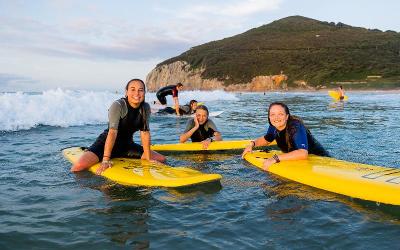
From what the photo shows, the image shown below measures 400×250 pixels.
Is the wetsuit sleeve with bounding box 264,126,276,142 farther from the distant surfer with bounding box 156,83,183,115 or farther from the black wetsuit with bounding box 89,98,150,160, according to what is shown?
the distant surfer with bounding box 156,83,183,115

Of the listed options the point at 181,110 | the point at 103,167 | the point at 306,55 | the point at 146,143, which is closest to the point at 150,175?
the point at 103,167

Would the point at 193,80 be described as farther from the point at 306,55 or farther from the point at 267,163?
the point at 267,163

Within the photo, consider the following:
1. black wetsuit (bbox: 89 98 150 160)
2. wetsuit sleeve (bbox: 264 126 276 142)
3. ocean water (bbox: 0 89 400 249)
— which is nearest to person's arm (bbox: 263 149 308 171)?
ocean water (bbox: 0 89 400 249)

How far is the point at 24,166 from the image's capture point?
6793mm

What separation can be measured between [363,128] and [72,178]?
9.77m

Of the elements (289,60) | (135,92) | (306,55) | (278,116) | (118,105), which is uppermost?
(306,55)

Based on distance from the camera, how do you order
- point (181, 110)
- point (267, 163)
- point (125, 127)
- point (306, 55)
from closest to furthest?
point (267, 163) < point (125, 127) < point (181, 110) < point (306, 55)

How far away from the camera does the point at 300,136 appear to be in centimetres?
635

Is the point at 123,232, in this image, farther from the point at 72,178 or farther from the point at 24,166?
the point at 24,166

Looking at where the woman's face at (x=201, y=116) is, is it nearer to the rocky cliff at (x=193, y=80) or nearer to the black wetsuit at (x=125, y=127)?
the black wetsuit at (x=125, y=127)

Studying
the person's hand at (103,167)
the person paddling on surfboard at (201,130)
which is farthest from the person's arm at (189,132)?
the person's hand at (103,167)

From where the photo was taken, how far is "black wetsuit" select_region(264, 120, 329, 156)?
6.33 meters

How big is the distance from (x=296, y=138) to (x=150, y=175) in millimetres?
2389

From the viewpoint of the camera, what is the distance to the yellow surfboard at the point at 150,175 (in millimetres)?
5234
